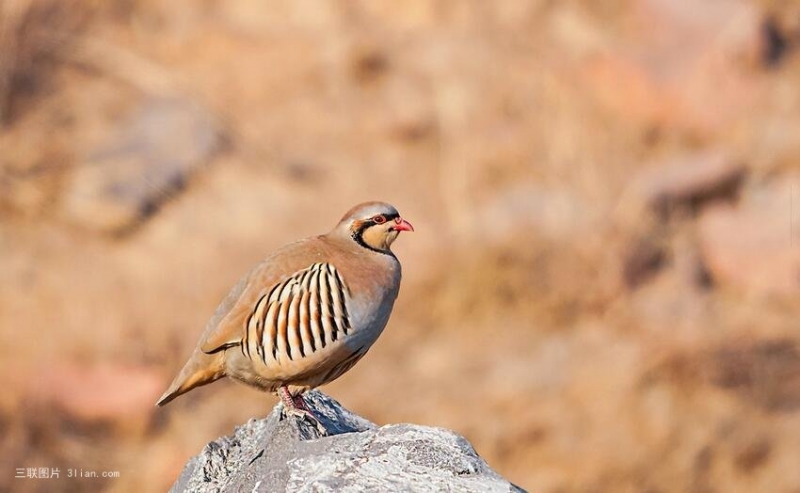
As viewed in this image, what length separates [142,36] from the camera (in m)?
15.2

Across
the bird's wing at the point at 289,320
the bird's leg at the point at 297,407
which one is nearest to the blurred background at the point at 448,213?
the bird's wing at the point at 289,320

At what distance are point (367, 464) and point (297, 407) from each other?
0.94 metres

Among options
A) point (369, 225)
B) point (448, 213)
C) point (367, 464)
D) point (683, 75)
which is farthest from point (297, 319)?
point (683, 75)

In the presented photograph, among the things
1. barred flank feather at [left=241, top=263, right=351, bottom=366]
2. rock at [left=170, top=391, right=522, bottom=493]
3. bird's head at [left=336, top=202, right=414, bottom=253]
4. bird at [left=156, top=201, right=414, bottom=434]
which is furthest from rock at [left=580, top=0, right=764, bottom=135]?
rock at [left=170, top=391, right=522, bottom=493]

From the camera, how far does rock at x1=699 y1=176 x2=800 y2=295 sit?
13138mm

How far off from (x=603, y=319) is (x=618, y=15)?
155 inches

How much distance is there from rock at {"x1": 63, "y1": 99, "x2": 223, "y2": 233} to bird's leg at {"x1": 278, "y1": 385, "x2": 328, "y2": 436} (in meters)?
8.02

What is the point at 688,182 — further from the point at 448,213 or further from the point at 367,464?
the point at 367,464

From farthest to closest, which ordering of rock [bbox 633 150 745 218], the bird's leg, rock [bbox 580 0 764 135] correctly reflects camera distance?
rock [bbox 580 0 764 135] < rock [bbox 633 150 745 218] < the bird's leg

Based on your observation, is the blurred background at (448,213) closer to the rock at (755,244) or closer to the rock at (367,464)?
the rock at (755,244)

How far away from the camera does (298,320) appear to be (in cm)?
551

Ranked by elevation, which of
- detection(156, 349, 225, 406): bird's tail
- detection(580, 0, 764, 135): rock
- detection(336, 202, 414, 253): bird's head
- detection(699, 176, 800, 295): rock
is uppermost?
detection(580, 0, 764, 135): rock

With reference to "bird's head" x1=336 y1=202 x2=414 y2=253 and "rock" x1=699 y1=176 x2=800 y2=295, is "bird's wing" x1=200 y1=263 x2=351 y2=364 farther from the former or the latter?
"rock" x1=699 y1=176 x2=800 y2=295

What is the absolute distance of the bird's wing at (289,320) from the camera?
551cm
